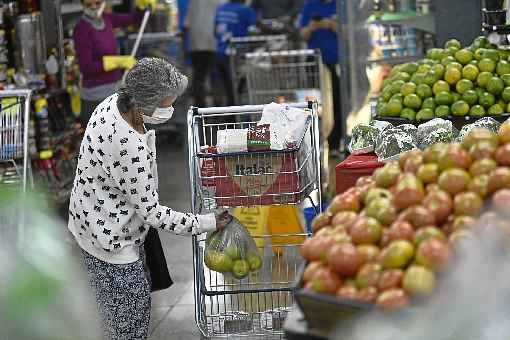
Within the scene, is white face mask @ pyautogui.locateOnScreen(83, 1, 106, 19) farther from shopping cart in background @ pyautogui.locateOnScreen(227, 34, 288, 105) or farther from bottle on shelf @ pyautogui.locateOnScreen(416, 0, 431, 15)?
bottle on shelf @ pyautogui.locateOnScreen(416, 0, 431, 15)

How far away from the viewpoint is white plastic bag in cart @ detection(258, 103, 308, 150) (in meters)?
4.97

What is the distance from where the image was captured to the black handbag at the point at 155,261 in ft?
16.6

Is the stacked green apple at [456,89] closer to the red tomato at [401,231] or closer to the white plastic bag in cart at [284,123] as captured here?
the white plastic bag in cart at [284,123]

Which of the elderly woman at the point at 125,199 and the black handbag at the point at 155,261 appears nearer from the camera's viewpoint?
the elderly woman at the point at 125,199

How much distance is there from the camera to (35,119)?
9297mm

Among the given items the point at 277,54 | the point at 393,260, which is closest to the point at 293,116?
the point at 393,260

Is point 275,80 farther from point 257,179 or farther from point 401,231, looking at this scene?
point 401,231

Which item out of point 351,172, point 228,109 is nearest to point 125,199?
point 228,109

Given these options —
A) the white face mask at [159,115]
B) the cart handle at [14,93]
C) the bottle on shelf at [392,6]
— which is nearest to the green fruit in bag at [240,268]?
the white face mask at [159,115]

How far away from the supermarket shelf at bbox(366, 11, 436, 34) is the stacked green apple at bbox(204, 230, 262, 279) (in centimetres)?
393

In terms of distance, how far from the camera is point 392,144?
496 cm

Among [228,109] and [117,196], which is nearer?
[117,196]

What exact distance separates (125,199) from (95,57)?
534 centimetres

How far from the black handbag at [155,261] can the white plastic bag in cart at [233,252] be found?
0.23 m
